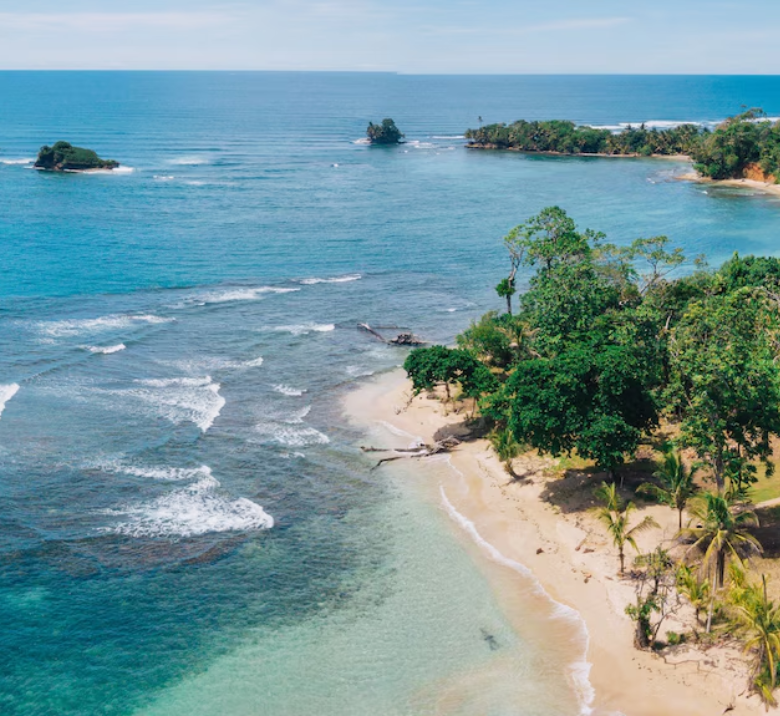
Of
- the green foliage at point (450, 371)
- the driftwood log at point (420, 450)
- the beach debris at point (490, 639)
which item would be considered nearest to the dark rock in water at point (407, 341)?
the green foliage at point (450, 371)

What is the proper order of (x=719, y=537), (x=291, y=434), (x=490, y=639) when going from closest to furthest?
1. (x=719, y=537)
2. (x=490, y=639)
3. (x=291, y=434)

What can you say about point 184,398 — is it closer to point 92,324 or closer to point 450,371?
point 92,324

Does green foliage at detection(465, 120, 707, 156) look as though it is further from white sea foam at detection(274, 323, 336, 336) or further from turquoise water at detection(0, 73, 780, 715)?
white sea foam at detection(274, 323, 336, 336)

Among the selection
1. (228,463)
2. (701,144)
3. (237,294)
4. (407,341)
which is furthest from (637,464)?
(701,144)

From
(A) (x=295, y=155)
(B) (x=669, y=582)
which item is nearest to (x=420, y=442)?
(B) (x=669, y=582)

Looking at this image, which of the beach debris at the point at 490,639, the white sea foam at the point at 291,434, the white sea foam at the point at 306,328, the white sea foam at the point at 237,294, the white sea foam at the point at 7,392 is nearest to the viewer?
the beach debris at the point at 490,639

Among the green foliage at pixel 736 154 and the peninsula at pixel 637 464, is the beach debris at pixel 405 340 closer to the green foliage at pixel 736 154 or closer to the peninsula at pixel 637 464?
the peninsula at pixel 637 464

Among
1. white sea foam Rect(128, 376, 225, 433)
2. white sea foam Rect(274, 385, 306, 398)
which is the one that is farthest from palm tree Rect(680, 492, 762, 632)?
white sea foam Rect(128, 376, 225, 433)
